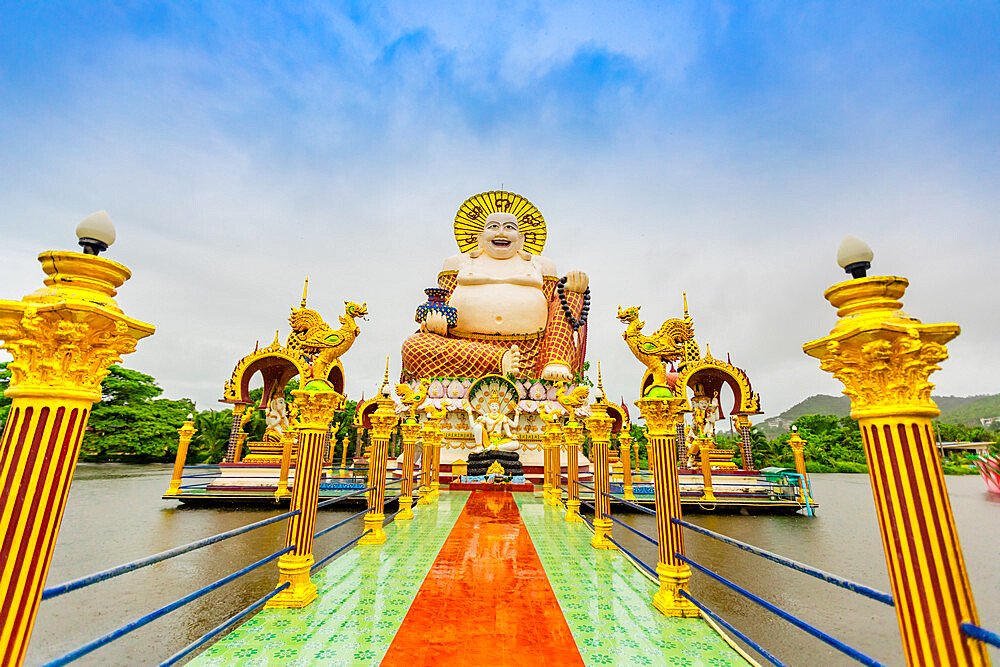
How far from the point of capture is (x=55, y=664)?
61.2 inches

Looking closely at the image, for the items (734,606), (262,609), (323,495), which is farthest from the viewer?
(323,495)

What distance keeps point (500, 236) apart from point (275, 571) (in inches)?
573

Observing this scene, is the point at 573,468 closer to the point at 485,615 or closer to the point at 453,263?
the point at 485,615

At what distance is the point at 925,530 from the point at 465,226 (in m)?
18.5

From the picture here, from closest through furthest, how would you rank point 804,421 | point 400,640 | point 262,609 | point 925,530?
1. point 925,530
2. point 400,640
3. point 262,609
4. point 804,421

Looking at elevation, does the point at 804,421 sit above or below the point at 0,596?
above

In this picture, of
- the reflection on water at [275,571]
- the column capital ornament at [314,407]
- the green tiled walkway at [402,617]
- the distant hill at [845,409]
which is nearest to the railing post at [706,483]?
the reflection on water at [275,571]

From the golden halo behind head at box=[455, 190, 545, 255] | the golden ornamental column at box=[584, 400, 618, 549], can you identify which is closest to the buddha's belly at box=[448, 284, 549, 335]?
the golden halo behind head at box=[455, 190, 545, 255]

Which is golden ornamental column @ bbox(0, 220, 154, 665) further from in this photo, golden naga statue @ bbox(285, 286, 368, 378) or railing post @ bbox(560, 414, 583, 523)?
railing post @ bbox(560, 414, 583, 523)

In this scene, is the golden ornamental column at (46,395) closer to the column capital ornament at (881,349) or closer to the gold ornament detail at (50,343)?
the gold ornament detail at (50,343)

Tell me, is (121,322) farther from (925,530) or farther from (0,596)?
(925,530)

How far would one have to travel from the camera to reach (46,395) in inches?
77.8

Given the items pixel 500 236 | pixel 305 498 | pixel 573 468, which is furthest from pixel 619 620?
pixel 500 236

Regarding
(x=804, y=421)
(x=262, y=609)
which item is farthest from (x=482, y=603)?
(x=804, y=421)
